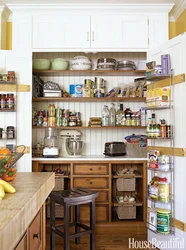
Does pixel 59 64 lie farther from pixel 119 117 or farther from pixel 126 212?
pixel 126 212

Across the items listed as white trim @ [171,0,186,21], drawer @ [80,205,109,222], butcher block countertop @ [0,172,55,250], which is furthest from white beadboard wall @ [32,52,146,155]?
butcher block countertop @ [0,172,55,250]

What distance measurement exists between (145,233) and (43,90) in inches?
82.0

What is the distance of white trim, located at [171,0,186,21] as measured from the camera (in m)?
3.15

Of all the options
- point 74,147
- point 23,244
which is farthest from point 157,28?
point 23,244

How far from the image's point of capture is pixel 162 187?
264cm

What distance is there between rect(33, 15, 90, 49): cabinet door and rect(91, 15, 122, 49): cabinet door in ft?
0.23

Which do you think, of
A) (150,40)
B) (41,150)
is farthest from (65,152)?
(150,40)

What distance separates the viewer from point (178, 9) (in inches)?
130

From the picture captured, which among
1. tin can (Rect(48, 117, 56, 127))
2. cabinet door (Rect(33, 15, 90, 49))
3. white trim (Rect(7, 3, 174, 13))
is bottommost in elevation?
tin can (Rect(48, 117, 56, 127))

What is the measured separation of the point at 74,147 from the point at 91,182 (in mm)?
491

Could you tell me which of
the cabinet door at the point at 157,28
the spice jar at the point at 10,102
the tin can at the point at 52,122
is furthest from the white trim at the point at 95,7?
the tin can at the point at 52,122

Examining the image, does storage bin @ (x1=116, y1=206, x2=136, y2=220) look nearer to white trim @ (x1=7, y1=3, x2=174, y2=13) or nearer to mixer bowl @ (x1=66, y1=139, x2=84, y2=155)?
mixer bowl @ (x1=66, y1=139, x2=84, y2=155)

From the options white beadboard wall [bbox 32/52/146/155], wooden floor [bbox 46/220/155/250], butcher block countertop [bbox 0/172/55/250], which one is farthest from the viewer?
white beadboard wall [bbox 32/52/146/155]

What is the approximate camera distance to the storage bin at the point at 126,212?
3.24 m
